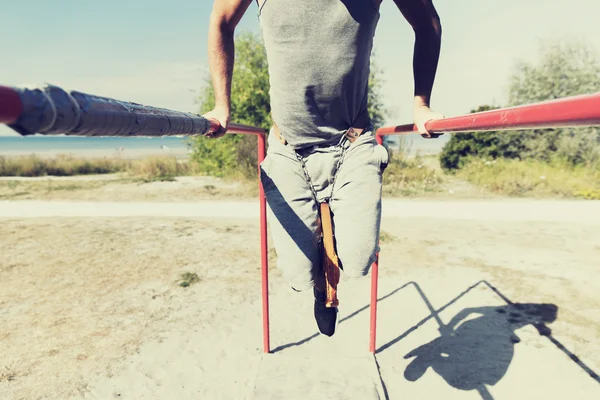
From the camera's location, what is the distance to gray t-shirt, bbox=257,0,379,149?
1.45 metres

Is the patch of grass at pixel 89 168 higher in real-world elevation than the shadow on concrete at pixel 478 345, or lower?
higher

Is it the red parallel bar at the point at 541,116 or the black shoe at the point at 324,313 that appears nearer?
the red parallel bar at the point at 541,116

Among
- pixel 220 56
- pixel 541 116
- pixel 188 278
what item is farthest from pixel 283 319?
pixel 541 116

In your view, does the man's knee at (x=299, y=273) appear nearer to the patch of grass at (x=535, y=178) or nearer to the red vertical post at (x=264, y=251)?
the red vertical post at (x=264, y=251)

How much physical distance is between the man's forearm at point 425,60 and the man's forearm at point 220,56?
708 millimetres

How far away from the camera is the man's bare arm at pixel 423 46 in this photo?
159 cm

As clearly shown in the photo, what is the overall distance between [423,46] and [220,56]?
2.50ft

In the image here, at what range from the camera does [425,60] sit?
1.66 metres

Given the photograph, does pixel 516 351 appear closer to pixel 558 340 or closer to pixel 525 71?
pixel 558 340

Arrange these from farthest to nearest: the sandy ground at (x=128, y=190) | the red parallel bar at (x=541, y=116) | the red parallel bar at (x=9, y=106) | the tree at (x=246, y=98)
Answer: the tree at (x=246, y=98)
the sandy ground at (x=128, y=190)
the red parallel bar at (x=541, y=116)
the red parallel bar at (x=9, y=106)

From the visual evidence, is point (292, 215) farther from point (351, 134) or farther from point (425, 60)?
point (425, 60)

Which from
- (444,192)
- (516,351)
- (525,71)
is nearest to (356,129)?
(516,351)

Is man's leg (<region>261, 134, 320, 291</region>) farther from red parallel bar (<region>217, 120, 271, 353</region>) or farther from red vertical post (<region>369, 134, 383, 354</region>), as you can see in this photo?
red vertical post (<region>369, 134, 383, 354</region>)

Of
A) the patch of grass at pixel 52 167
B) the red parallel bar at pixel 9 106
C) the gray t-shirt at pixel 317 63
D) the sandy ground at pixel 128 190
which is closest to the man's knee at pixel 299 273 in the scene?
the gray t-shirt at pixel 317 63
